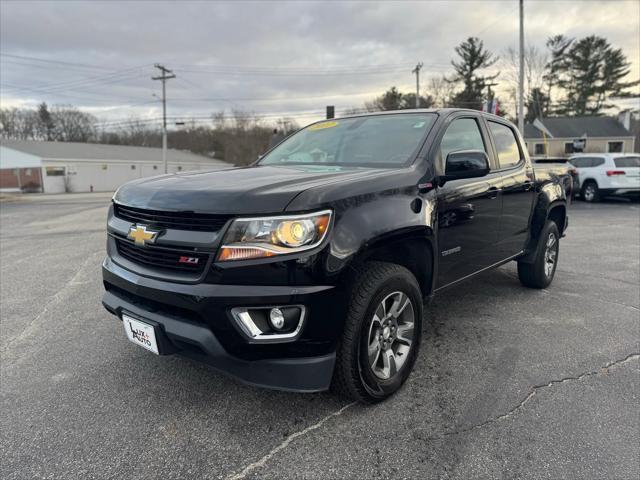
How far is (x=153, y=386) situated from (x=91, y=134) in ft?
258

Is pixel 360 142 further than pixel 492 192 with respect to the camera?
No

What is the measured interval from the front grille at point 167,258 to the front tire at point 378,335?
82cm

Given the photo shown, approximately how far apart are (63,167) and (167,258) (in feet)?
146

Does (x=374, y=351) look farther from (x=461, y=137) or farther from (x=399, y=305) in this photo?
(x=461, y=137)

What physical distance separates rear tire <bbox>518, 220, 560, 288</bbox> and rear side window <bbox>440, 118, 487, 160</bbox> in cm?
160

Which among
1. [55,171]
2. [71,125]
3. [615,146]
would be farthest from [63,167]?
[615,146]

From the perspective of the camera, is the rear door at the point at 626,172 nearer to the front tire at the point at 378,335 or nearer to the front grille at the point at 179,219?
the front tire at the point at 378,335

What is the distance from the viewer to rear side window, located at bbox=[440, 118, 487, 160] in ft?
10.5

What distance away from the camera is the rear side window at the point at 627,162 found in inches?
571

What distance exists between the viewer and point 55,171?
39250 millimetres

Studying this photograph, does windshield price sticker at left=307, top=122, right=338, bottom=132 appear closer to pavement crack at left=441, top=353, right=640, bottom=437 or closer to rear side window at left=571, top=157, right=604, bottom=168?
pavement crack at left=441, top=353, right=640, bottom=437

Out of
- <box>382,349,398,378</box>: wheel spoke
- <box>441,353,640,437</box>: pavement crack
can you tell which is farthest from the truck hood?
<box>441,353,640,437</box>: pavement crack

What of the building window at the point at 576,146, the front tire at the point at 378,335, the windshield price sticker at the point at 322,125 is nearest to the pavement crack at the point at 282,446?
the front tire at the point at 378,335

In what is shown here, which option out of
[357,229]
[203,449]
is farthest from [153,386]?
[357,229]
